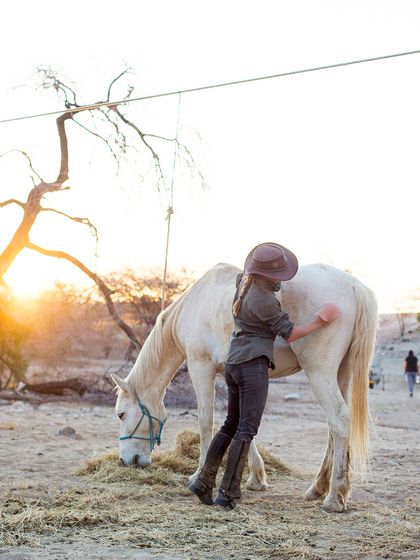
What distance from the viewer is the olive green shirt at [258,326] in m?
4.60

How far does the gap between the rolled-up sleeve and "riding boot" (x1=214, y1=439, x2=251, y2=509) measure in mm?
792

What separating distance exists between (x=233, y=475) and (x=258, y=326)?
103 centimetres

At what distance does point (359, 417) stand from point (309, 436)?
469cm

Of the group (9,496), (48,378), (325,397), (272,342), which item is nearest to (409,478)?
(325,397)

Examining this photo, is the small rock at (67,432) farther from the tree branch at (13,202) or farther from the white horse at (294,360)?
the tree branch at (13,202)

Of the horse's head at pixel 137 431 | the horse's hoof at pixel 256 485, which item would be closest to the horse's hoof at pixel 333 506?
the horse's hoof at pixel 256 485

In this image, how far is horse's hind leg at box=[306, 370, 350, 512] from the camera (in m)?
4.63

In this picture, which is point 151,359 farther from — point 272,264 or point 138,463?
point 272,264

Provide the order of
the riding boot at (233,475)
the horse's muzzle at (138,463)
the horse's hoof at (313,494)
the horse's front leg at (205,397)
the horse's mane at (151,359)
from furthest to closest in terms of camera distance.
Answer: the horse's mane at (151,359) → the horse's muzzle at (138,463) → the horse's front leg at (205,397) → the horse's hoof at (313,494) → the riding boot at (233,475)

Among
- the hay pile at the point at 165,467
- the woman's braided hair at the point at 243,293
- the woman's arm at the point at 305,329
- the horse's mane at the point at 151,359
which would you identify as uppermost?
the woman's braided hair at the point at 243,293

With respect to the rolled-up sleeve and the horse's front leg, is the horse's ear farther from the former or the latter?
the rolled-up sleeve

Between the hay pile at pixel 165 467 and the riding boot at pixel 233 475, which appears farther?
the hay pile at pixel 165 467

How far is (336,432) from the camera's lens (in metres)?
4.70

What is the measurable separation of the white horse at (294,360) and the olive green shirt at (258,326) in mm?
332
